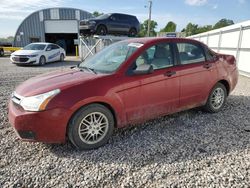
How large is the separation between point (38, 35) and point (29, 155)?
106 ft

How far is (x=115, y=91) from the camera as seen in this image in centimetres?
317

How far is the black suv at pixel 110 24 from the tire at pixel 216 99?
10.2m

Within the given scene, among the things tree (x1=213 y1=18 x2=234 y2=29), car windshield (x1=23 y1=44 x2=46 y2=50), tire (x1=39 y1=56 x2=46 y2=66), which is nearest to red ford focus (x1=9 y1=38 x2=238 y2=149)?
tire (x1=39 y1=56 x2=46 y2=66)

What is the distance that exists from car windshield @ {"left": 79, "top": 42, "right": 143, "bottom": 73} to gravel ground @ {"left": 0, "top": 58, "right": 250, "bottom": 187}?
1.15m

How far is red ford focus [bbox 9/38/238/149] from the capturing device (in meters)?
2.88

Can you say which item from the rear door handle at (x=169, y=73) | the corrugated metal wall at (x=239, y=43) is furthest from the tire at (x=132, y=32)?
the rear door handle at (x=169, y=73)

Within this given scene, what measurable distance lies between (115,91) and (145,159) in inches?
41.2

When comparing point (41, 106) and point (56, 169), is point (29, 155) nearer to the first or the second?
point (56, 169)

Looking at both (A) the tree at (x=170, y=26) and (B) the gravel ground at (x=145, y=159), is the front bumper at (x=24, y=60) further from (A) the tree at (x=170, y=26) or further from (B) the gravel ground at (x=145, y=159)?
(A) the tree at (x=170, y=26)

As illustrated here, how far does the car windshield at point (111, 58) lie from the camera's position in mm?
3453

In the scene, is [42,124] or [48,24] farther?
[48,24]

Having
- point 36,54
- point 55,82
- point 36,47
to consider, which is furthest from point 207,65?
point 36,47

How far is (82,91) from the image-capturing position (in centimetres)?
295

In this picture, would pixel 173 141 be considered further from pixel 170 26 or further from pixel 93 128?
pixel 170 26
